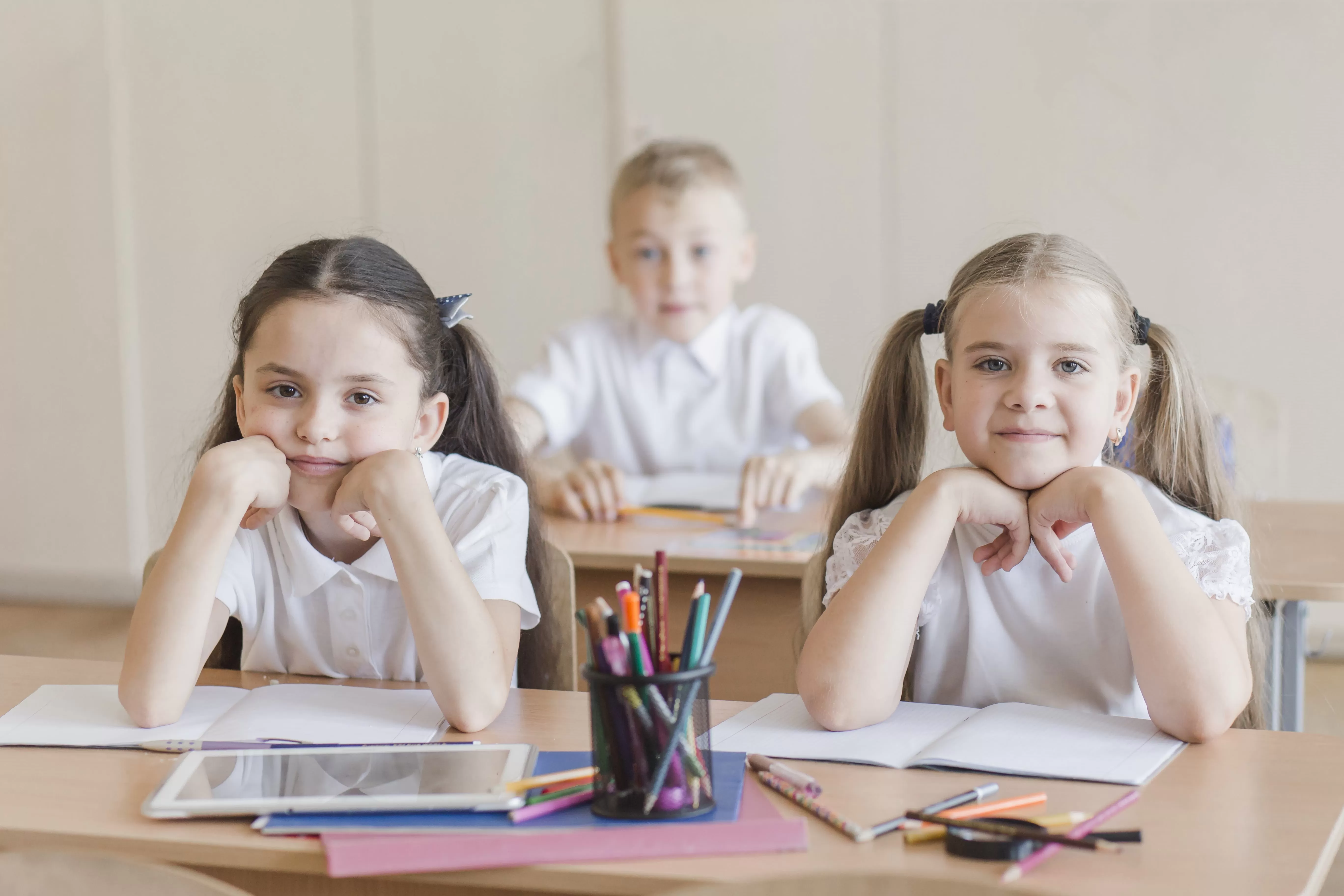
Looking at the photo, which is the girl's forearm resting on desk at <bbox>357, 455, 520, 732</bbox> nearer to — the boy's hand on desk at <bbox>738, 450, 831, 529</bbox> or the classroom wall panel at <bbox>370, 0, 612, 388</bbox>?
the boy's hand on desk at <bbox>738, 450, 831, 529</bbox>

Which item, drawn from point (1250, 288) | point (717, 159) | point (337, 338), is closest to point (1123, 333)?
point (337, 338)

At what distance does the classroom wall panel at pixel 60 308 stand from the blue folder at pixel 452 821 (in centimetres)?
396

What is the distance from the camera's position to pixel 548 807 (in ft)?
3.04

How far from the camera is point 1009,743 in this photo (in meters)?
1.07

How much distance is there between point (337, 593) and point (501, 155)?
9.64ft

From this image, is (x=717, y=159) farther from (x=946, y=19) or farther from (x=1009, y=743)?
(x=1009, y=743)

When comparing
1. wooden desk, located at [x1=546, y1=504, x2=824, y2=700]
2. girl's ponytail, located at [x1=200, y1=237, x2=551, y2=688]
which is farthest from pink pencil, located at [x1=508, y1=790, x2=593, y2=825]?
wooden desk, located at [x1=546, y1=504, x2=824, y2=700]

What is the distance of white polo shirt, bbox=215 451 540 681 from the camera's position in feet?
4.69

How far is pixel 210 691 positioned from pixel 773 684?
925 mm

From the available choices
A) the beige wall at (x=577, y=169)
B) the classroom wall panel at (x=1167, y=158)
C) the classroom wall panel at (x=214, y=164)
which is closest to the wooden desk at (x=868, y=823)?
the beige wall at (x=577, y=169)

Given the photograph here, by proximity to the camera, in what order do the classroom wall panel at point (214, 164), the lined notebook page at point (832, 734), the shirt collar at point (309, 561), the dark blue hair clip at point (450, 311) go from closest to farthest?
the lined notebook page at point (832, 734) < the shirt collar at point (309, 561) < the dark blue hair clip at point (450, 311) < the classroom wall panel at point (214, 164)

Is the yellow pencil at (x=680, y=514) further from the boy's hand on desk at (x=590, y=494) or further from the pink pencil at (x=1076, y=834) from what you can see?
the pink pencil at (x=1076, y=834)

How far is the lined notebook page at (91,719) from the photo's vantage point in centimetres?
115

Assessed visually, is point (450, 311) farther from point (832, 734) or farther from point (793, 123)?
point (793, 123)
